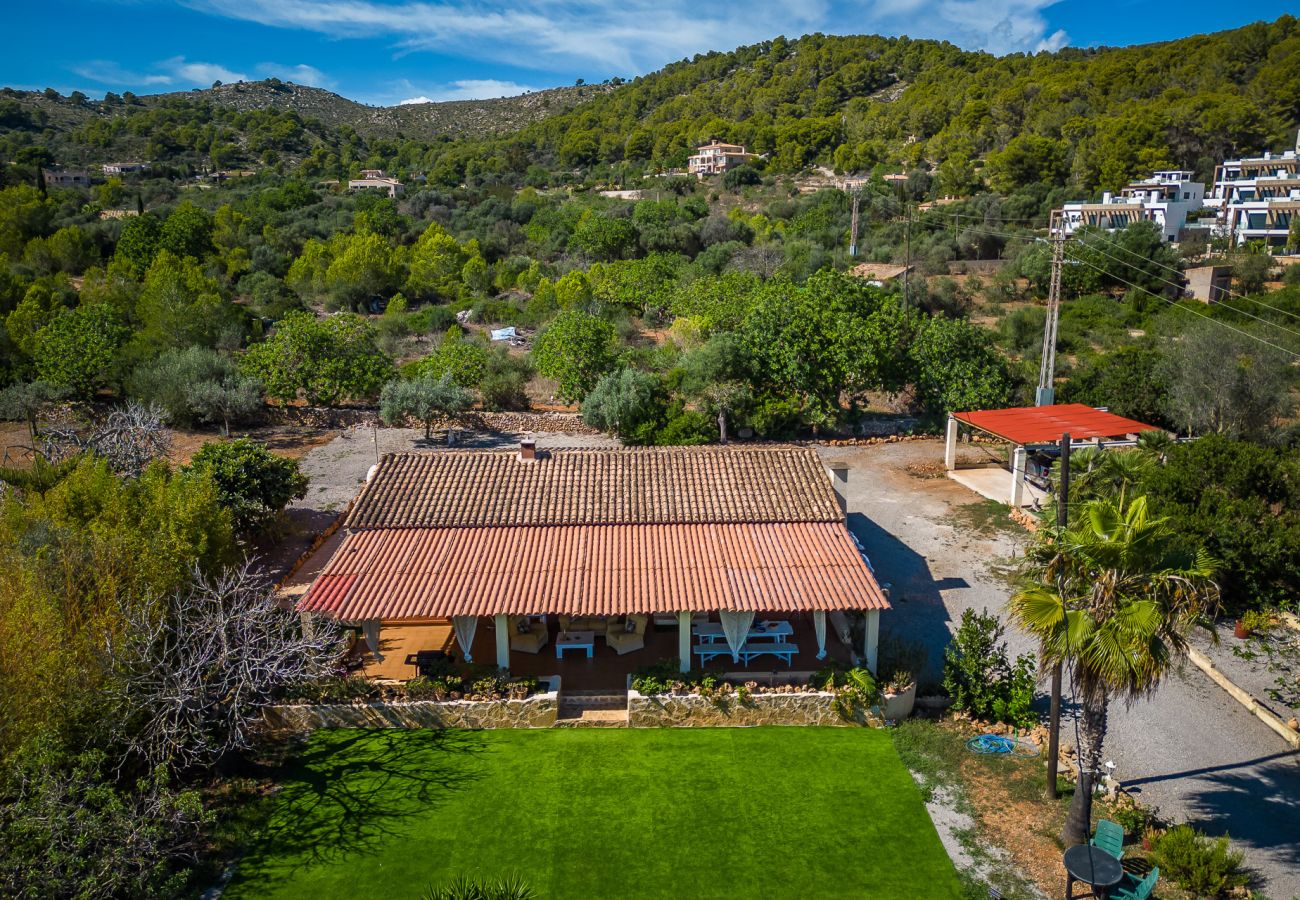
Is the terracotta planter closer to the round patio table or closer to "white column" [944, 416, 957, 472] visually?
the round patio table

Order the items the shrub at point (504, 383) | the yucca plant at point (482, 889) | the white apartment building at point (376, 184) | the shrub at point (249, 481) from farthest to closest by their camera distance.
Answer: the white apartment building at point (376, 184) < the shrub at point (504, 383) < the shrub at point (249, 481) < the yucca plant at point (482, 889)

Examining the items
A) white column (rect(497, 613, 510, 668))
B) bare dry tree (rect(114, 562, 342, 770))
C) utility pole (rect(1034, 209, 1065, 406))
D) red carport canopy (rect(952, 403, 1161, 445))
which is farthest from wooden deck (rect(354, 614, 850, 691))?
utility pole (rect(1034, 209, 1065, 406))

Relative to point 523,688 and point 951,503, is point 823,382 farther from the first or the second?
point 523,688

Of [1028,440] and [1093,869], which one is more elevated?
[1028,440]

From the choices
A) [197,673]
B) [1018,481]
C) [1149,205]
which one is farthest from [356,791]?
[1149,205]

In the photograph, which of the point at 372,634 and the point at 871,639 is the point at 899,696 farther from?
the point at 372,634

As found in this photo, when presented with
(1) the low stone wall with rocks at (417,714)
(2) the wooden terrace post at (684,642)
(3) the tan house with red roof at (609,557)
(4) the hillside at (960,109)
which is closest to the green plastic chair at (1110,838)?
(3) the tan house with red roof at (609,557)

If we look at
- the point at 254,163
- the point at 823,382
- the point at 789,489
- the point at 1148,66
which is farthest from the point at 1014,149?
the point at 254,163

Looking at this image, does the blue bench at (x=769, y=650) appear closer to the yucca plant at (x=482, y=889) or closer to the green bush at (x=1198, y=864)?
the yucca plant at (x=482, y=889)
